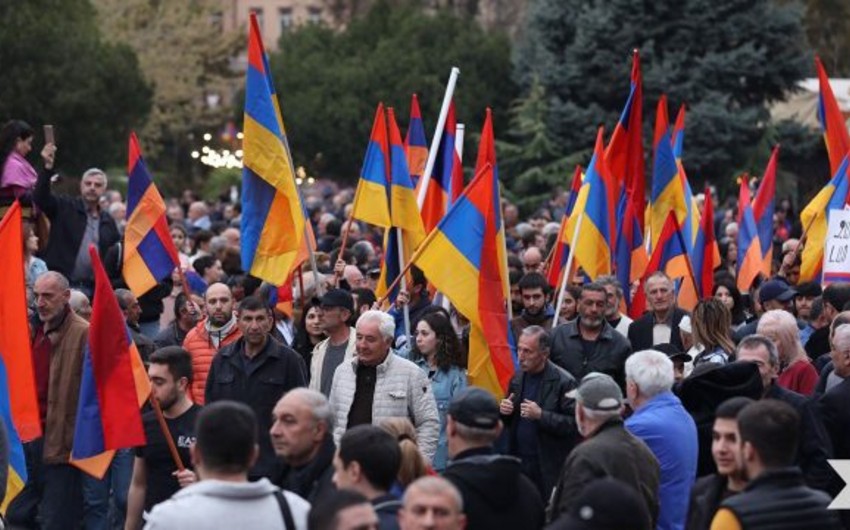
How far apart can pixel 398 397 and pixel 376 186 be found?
432 centimetres

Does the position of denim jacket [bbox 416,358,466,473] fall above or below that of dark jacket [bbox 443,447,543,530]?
above

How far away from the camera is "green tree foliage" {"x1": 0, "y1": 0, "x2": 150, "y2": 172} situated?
150 ft

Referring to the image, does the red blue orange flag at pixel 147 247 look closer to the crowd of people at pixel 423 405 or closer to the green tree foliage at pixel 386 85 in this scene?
the crowd of people at pixel 423 405

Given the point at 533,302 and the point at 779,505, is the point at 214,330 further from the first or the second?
the point at 779,505

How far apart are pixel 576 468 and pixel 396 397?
266 centimetres

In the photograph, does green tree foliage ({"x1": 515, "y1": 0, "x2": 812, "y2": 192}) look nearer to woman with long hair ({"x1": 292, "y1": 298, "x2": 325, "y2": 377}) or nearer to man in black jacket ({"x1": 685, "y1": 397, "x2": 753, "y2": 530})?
woman with long hair ({"x1": 292, "y1": 298, "x2": 325, "y2": 377})

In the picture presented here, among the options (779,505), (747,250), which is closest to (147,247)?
(747,250)

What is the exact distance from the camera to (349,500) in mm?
7258

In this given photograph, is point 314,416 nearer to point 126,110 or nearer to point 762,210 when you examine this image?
point 762,210

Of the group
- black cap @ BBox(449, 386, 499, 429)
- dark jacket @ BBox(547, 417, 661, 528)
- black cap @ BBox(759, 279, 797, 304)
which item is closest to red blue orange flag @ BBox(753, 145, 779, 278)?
black cap @ BBox(759, 279, 797, 304)

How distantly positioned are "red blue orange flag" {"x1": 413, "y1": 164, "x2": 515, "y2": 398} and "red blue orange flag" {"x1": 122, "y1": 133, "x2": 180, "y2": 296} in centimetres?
255

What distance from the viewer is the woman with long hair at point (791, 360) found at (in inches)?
474

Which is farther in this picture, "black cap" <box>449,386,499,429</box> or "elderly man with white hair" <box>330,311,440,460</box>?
"elderly man with white hair" <box>330,311,440,460</box>

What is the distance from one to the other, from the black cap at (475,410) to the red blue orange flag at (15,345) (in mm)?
3551
